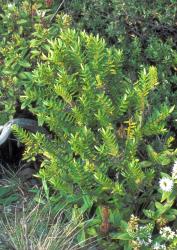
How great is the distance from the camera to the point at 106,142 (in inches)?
147

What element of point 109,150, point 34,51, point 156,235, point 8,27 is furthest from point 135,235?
point 8,27

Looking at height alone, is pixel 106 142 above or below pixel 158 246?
above

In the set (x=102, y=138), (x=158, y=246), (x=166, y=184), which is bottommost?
(x=158, y=246)

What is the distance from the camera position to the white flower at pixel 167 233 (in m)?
3.80

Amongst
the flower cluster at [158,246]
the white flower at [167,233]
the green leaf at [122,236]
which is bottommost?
the flower cluster at [158,246]

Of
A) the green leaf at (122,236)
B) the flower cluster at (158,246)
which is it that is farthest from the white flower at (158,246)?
the green leaf at (122,236)

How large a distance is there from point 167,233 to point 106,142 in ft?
2.17

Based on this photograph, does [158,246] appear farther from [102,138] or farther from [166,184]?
[102,138]

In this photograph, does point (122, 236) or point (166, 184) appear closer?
point (166, 184)

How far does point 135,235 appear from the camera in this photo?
12.4 feet

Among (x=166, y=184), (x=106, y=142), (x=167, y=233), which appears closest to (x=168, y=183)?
(x=166, y=184)

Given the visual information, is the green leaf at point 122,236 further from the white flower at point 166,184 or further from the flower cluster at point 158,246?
the white flower at point 166,184

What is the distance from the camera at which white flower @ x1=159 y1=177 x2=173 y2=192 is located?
3.76 metres

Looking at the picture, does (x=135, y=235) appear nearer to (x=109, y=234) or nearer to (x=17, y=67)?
(x=109, y=234)
